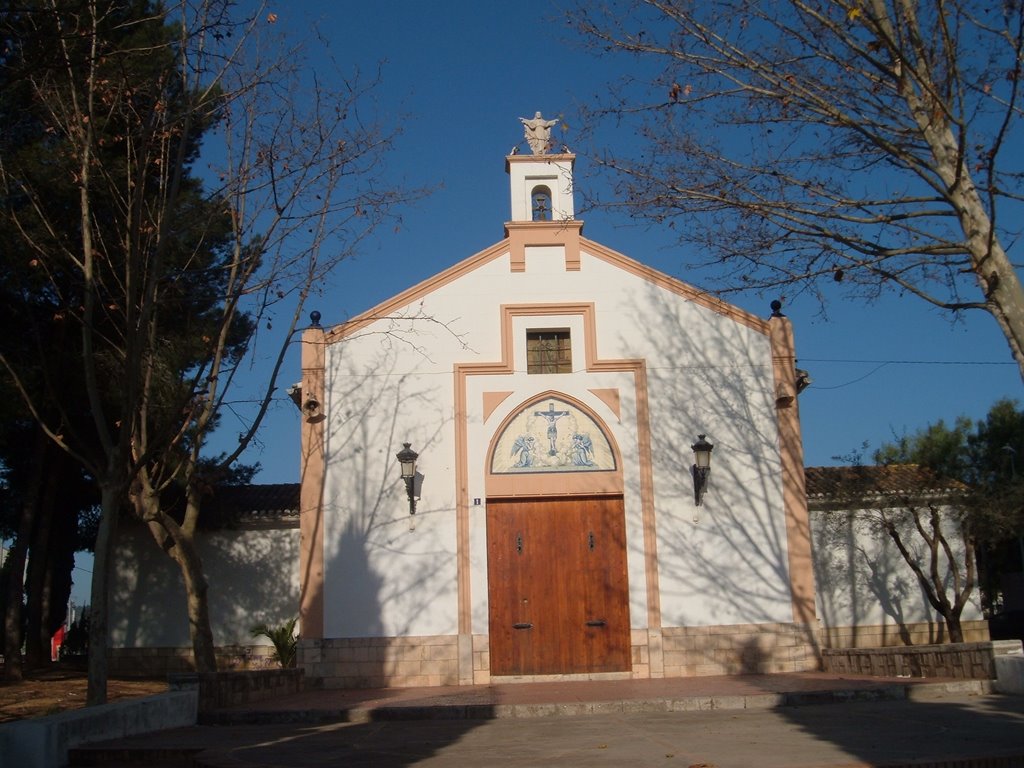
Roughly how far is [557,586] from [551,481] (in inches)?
65.0

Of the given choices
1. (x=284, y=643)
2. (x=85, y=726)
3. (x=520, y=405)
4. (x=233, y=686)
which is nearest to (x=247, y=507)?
(x=284, y=643)

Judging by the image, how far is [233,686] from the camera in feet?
42.0

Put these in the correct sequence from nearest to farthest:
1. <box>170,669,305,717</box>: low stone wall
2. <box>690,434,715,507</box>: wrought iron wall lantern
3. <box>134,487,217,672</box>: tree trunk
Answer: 1. <box>170,669,305,717</box>: low stone wall
2. <box>134,487,217,672</box>: tree trunk
3. <box>690,434,715,507</box>: wrought iron wall lantern

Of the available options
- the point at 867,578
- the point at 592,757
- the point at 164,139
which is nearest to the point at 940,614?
the point at 867,578

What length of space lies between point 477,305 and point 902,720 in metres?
9.63

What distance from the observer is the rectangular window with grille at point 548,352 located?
56.3 feet

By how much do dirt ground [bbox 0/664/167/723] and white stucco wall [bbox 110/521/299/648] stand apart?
3.98 ft

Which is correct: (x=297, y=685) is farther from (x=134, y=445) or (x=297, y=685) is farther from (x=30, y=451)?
(x=30, y=451)

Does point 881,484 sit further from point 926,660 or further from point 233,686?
point 233,686

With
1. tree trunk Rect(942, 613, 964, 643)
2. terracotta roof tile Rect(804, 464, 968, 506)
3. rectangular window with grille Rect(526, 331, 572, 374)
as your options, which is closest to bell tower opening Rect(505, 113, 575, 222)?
rectangular window with grille Rect(526, 331, 572, 374)

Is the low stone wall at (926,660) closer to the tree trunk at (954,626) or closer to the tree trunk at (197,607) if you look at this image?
the tree trunk at (954,626)

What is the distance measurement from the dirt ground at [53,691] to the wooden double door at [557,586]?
5692 millimetres

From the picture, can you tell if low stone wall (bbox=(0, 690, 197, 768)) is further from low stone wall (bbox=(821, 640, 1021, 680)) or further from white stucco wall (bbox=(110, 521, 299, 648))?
low stone wall (bbox=(821, 640, 1021, 680))

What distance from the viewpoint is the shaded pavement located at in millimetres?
8148
